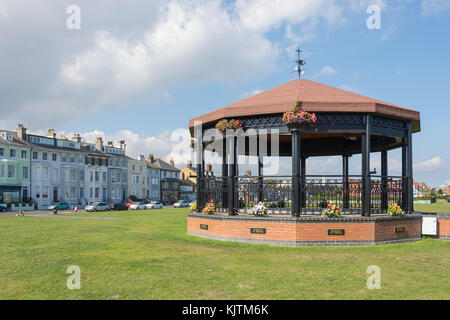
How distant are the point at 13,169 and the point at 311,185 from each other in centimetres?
5665

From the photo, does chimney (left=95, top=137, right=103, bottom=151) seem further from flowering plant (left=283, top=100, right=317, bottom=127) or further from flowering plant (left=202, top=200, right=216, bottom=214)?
flowering plant (left=283, top=100, right=317, bottom=127)

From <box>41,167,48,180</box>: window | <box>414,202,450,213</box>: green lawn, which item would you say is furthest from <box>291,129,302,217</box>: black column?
<box>41,167,48,180</box>: window

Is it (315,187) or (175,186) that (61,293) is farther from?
(175,186)

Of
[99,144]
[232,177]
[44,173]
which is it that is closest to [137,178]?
[99,144]

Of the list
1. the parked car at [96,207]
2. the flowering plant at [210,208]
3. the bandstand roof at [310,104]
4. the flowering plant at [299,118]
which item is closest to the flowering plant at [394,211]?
the bandstand roof at [310,104]

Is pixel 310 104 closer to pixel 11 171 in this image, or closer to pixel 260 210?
pixel 260 210

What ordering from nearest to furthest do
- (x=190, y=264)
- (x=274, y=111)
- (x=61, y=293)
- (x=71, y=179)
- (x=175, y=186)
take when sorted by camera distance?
1. (x=61, y=293)
2. (x=190, y=264)
3. (x=274, y=111)
4. (x=71, y=179)
5. (x=175, y=186)

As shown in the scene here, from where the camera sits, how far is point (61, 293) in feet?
22.2

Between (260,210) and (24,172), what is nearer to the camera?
(260,210)

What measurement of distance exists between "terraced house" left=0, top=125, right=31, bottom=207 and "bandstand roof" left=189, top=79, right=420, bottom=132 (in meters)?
51.0

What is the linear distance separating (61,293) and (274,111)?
8.95m

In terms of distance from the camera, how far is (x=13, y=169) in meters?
58.3

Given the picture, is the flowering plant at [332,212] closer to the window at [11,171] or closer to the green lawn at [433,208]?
the green lawn at [433,208]
